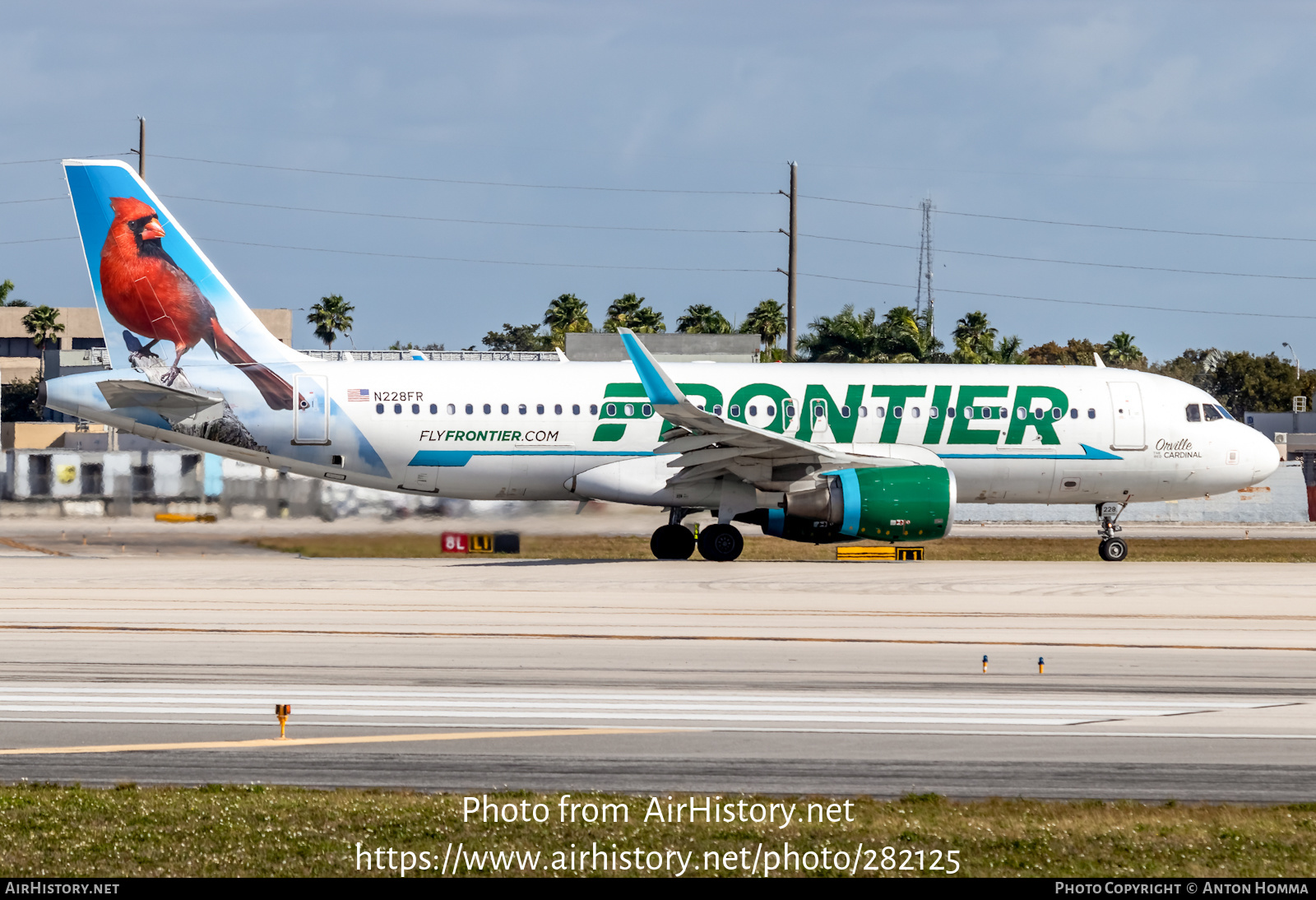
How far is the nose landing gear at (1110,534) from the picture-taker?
28.2 metres

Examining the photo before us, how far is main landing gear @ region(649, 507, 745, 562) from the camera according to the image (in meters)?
26.7

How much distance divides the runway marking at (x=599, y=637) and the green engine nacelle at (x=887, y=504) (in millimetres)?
8551

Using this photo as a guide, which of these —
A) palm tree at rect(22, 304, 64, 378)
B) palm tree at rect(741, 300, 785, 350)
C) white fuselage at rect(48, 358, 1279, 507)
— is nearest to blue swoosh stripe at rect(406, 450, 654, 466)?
white fuselage at rect(48, 358, 1279, 507)

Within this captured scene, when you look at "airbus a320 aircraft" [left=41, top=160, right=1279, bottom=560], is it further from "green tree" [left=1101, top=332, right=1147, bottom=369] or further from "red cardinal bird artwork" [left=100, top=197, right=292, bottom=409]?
"green tree" [left=1101, top=332, right=1147, bottom=369]

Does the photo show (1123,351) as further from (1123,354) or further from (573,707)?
(573,707)

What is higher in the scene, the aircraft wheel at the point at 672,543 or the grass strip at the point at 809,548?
the aircraft wheel at the point at 672,543

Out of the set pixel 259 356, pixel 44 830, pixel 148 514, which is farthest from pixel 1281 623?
pixel 148 514

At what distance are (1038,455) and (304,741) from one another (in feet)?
68.4

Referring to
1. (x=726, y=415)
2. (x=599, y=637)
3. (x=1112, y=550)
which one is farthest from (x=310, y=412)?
(x=1112, y=550)

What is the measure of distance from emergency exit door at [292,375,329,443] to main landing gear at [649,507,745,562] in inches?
280

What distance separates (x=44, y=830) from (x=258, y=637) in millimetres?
8135

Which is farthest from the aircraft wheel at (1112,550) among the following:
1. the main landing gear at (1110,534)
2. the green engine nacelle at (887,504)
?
the green engine nacelle at (887,504)

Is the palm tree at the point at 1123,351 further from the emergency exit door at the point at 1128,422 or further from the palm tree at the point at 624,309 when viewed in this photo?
the emergency exit door at the point at 1128,422

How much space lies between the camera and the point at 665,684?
1277 cm
